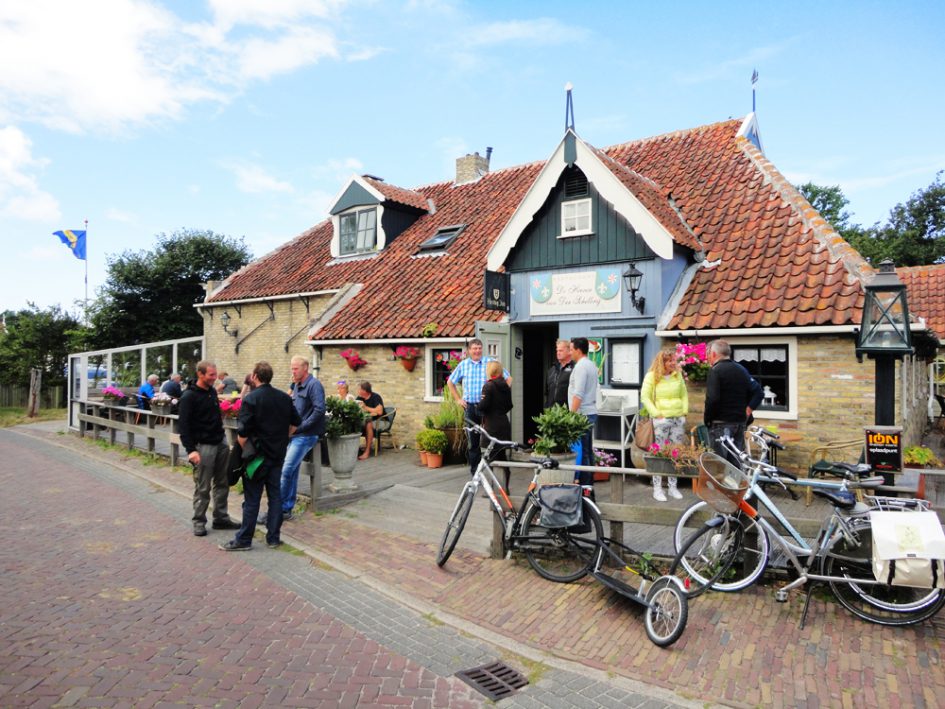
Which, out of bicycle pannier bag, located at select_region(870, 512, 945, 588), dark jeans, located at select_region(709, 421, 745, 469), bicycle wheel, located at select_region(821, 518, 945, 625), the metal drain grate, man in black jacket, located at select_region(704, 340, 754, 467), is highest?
man in black jacket, located at select_region(704, 340, 754, 467)

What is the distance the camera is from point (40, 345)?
2714cm

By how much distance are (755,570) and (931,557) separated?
4.21 ft

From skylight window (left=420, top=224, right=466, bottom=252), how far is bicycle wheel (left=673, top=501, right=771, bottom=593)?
1199 centimetres

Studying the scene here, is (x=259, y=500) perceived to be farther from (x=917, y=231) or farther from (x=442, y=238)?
(x=917, y=231)

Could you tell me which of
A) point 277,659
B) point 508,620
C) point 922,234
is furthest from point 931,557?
point 922,234

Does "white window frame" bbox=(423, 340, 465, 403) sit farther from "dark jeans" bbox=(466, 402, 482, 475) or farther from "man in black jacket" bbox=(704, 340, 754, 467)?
"man in black jacket" bbox=(704, 340, 754, 467)

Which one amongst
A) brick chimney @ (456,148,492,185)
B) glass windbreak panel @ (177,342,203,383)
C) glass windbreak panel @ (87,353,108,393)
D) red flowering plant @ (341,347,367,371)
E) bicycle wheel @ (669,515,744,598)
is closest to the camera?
bicycle wheel @ (669,515,744,598)

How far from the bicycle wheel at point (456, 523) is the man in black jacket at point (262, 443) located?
2.10 m

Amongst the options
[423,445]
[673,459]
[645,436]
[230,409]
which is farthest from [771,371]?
[230,409]

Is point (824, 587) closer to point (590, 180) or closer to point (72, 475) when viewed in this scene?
point (590, 180)

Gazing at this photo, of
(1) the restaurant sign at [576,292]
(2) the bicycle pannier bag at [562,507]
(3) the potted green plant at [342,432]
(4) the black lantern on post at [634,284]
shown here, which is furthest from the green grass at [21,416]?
(2) the bicycle pannier bag at [562,507]

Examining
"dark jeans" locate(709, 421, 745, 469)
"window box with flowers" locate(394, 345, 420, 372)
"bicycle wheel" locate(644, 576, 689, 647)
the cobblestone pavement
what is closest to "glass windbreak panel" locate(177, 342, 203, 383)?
"window box with flowers" locate(394, 345, 420, 372)

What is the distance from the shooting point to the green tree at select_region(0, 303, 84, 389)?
1059 inches

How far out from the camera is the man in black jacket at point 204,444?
748cm
